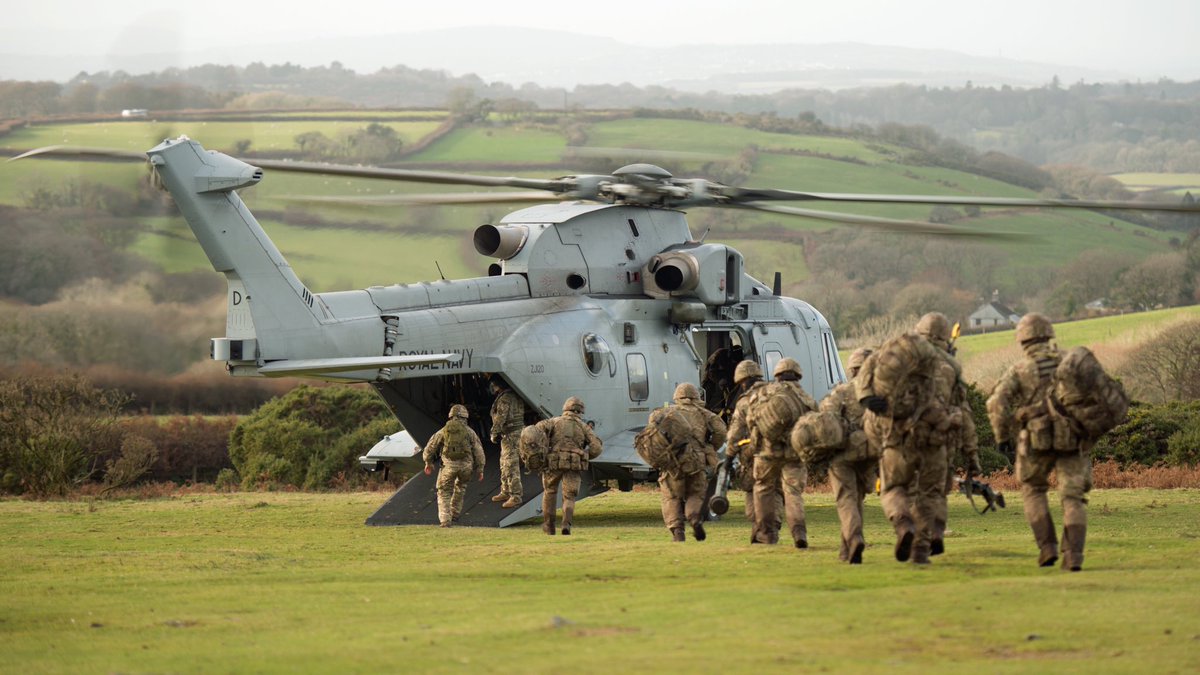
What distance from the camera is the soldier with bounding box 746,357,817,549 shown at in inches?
596

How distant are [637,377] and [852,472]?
790 cm

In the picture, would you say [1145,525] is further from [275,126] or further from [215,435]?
[275,126]

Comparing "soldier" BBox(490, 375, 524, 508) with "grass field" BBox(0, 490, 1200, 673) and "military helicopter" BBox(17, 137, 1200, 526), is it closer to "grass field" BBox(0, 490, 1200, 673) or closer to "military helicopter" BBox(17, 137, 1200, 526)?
"military helicopter" BBox(17, 137, 1200, 526)

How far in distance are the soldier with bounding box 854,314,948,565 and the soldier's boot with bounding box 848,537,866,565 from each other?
34 cm

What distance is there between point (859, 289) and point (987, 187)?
10.0 m

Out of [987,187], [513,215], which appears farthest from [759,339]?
[987,187]

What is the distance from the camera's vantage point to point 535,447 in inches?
720

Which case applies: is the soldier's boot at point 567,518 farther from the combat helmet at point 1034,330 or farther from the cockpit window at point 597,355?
the combat helmet at point 1034,330

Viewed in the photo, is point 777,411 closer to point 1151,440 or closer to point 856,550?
point 856,550

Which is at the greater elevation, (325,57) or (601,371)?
(325,57)

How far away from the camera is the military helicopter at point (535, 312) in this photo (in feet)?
59.1

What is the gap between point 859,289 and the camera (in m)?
79.8

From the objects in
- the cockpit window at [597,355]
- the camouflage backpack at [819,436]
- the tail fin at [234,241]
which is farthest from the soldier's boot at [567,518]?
the camouflage backpack at [819,436]

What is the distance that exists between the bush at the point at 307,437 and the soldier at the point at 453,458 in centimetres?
1306
